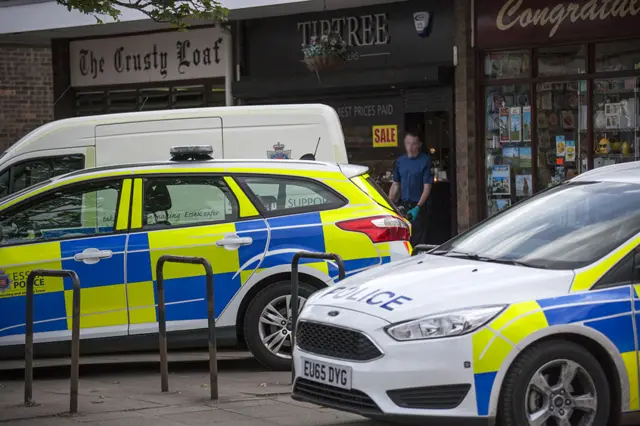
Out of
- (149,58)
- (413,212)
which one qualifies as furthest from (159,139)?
(149,58)

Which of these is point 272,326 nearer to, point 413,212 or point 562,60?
point 413,212

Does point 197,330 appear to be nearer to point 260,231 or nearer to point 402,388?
point 260,231

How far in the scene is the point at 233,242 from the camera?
9688 millimetres

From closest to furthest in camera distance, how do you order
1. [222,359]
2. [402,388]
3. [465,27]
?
1. [402,388]
2. [222,359]
3. [465,27]

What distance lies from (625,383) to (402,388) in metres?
1.21

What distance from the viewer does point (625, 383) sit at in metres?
6.37

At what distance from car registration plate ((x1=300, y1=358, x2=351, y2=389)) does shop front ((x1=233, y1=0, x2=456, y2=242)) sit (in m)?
11.0

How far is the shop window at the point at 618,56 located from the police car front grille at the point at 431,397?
10488 mm

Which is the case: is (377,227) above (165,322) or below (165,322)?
above

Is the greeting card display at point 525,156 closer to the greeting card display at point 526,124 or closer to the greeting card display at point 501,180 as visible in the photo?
the greeting card display at point 526,124

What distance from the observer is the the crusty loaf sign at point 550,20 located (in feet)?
51.3

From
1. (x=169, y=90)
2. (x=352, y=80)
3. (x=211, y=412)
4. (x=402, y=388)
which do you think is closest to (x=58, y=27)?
(x=169, y=90)

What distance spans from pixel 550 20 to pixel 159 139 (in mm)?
5856

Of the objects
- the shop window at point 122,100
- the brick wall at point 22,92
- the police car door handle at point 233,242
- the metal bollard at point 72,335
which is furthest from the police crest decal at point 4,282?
the brick wall at point 22,92
